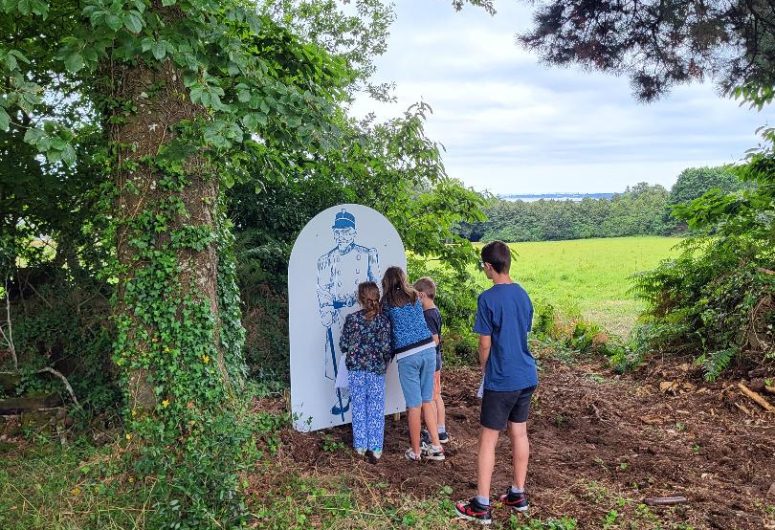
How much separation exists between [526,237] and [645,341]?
3280cm

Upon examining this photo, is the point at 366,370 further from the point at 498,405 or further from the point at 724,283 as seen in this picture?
the point at 724,283

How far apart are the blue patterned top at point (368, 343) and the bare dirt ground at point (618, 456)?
2.86 feet

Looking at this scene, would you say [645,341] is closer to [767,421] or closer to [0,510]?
[767,421]

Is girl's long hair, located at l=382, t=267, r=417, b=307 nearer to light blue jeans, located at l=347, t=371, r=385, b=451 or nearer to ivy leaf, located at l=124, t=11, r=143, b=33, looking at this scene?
light blue jeans, located at l=347, t=371, r=385, b=451

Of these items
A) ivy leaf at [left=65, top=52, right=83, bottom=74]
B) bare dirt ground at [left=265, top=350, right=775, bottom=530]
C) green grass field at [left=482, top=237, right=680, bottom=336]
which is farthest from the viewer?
green grass field at [left=482, top=237, right=680, bottom=336]

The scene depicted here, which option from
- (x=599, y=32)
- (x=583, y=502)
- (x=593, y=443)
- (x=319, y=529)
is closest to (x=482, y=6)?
(x=599, y=32)

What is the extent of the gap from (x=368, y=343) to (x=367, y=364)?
0.64 feet

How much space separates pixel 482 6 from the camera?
8188mm

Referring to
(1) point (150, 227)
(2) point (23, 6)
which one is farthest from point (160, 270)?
(2) point (23, 6)

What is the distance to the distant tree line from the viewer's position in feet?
131

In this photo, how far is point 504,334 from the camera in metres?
4.50

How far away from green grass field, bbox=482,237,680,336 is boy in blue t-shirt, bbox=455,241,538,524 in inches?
262

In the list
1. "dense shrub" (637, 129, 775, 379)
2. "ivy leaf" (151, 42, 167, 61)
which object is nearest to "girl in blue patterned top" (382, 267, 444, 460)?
"ivy leaf" (151, 42, 167, 61)

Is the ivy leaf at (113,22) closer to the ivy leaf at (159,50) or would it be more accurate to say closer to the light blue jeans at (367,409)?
the ivy leaf at (159,50)
